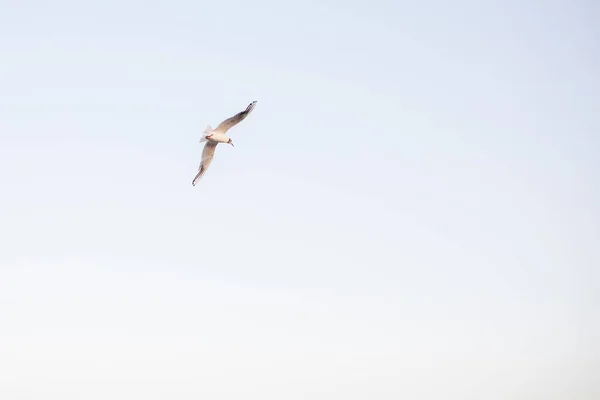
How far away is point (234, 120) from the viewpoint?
65.1 metres

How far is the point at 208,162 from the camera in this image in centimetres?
6725

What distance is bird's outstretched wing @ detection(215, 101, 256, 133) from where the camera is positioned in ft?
211

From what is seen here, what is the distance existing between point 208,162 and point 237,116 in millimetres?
4640

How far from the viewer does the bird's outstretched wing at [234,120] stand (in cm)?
6444

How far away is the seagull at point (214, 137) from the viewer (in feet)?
212

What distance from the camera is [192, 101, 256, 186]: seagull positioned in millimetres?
64750

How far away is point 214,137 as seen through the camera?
65750 mm

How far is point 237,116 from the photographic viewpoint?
6469 centimetres

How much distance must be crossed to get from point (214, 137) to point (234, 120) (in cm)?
199
